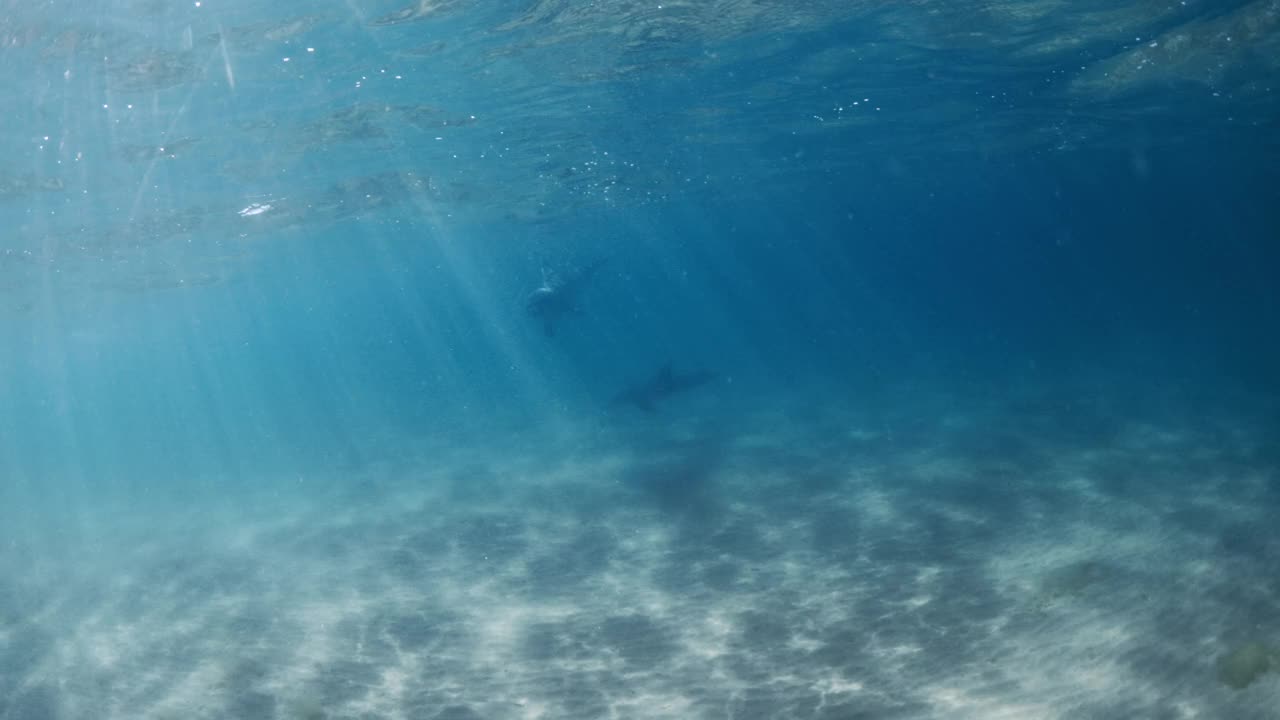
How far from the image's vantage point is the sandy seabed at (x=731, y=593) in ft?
27.1

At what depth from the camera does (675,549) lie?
13.5 meters

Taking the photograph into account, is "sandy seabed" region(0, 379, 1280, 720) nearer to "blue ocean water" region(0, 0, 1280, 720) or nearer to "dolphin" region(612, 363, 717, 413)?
"blue ocean water" region(0, 0, 1280, 720)

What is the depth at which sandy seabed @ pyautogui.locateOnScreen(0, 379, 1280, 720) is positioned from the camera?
827cm

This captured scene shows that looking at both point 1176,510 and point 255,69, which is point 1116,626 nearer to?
point 1176,510

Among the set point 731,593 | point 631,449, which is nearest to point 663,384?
point 631,449

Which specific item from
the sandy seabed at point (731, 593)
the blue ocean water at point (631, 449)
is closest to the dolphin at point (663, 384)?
the blue ocean water at point (631, 449)

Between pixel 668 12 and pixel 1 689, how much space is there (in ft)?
52.7

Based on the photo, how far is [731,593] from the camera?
11242 millimetres

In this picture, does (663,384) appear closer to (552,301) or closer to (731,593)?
(552,301)

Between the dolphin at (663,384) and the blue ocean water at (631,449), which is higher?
the blue ocean water at (631,449)

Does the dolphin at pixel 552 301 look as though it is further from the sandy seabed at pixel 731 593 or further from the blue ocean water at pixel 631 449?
the sandy seabed at pixel 731 593

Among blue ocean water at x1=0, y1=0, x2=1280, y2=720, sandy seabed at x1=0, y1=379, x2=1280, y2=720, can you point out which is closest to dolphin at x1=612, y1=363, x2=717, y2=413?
blue ocean water at x1=0, y1=0, x2=1280, y2=720

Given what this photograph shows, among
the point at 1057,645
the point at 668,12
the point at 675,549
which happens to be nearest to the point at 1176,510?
the point at 1057,645

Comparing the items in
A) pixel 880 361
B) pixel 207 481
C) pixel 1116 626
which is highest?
pixel 1116 626
